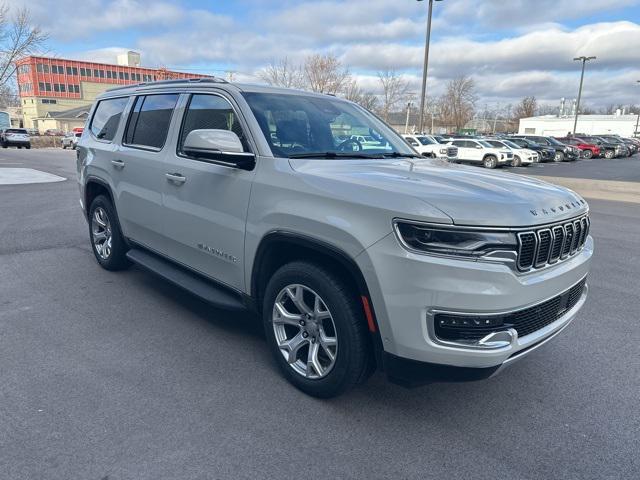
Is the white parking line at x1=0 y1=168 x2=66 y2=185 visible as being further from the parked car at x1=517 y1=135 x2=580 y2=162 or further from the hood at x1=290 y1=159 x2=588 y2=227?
the parked car at x1=517 y1=135 x2=580 y2=162

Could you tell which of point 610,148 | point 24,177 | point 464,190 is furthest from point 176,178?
point 610,148

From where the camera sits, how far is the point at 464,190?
8.79ft

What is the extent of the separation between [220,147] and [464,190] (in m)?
1.58

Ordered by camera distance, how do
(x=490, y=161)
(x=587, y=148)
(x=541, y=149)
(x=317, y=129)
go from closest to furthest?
(x=317, y=129)
(x=490, y=161)
(x=541, y=149)
(x=587, y=148)

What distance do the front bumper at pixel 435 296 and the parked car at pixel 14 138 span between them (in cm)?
4299

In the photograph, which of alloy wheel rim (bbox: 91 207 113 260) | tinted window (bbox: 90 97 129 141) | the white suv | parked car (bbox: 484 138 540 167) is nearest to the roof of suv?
the white suv

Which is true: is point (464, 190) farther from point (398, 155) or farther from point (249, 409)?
point (249, 409)

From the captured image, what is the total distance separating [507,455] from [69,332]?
3.41 meters

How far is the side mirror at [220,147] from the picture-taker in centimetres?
320

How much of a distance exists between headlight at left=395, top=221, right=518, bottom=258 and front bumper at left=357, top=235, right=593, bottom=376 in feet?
0.17

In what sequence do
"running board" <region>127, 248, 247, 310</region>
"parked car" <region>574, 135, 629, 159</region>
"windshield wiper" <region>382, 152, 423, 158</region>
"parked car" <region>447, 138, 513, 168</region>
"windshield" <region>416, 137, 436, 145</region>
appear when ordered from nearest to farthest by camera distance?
"running board" <region>127, 248, 247, 310</region>
"windshield wiper" <region>382, 152, 423, 158</region>
"windshield" <region>416, 137, 436, 145</region>
"parked car" <region>447, 138, 513, 168</region>
"parked car" <region>574, 135, 629, 159</region>

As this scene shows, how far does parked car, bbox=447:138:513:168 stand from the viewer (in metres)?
27.4

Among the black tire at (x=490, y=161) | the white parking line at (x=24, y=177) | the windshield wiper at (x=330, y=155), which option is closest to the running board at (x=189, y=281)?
the windshield wiper at (x=330, y=155)

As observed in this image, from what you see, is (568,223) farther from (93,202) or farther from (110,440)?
(93,202)
